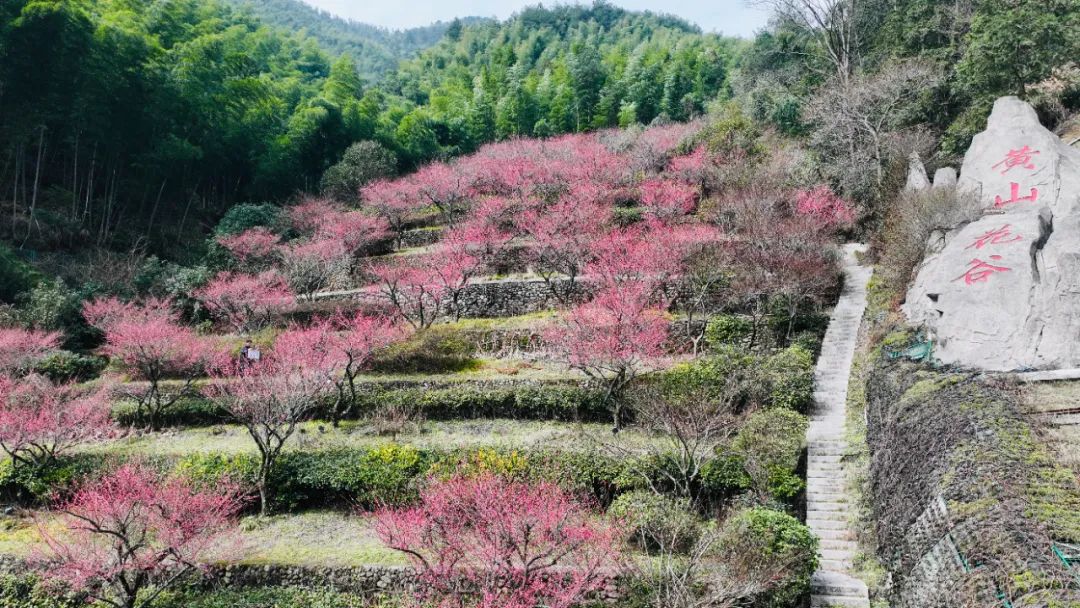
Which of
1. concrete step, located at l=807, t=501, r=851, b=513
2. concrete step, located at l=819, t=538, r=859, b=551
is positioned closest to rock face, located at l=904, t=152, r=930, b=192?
concrete step, located at l=807, t=501, r=851, b=513

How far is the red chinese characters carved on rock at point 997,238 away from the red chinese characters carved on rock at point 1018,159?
4.26 m

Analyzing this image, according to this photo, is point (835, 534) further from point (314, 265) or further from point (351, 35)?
point (351, 35)

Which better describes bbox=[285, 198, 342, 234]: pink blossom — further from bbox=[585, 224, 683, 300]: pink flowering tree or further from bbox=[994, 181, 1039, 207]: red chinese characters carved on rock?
bbox=[994, 181, 1039, 207]: red chinese characters carved on rock

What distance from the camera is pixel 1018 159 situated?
1628cm

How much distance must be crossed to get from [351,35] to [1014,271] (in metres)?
145

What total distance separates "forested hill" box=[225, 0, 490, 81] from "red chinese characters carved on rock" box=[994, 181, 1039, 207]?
7917 cm

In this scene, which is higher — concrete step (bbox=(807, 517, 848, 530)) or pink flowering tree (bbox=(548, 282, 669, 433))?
pink flowering tree (bbox=(548, 282, 669, 433))

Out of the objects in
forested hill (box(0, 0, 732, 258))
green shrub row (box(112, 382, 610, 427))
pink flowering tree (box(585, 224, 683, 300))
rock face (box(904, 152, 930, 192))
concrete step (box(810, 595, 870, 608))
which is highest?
forested hill (box(0, 0, 732, 258))

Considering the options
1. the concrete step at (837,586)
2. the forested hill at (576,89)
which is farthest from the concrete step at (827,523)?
the forested hill at (576,89)

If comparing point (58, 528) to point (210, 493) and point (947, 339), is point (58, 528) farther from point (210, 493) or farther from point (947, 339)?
point (947, 339)

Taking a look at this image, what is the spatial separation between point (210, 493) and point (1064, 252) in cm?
1905

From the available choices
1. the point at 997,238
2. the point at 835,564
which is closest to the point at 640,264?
the point at 997,238

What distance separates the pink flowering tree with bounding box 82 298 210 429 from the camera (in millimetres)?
19781

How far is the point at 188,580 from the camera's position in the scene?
1228 centimetres
